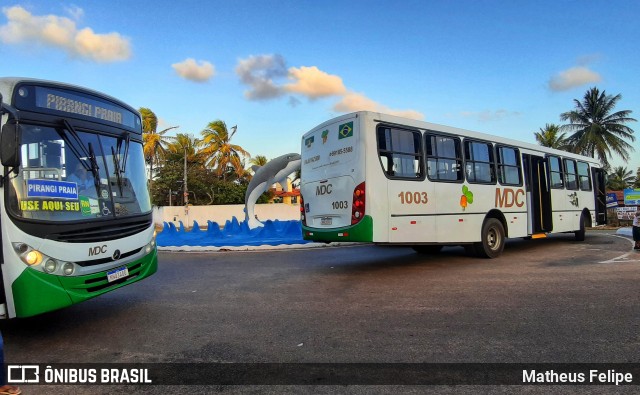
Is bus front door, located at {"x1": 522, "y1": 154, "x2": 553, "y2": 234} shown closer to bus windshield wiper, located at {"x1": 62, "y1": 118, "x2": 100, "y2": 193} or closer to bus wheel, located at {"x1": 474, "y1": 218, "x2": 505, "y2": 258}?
bus wheel, located at {"x1": 474, "y1": 218, "x2": 505, "y2": 258}

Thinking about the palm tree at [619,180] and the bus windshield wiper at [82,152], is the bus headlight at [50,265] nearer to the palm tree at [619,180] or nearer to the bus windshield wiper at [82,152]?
the bus windshield wiper at [82,152]

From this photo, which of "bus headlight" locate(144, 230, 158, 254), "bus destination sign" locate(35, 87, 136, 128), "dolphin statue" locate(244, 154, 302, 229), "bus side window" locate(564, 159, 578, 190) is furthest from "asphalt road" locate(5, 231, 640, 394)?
"dolphin statue" locate(244, 154, 302, 229)

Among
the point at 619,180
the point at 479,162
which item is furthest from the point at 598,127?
the point at 479,162

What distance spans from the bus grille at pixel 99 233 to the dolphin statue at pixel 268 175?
42.8 ft

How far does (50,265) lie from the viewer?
4.32 metres

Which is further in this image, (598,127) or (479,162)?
(598,127)

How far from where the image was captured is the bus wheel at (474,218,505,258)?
9.70 meters

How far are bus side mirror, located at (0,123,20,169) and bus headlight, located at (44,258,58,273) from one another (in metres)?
1.05

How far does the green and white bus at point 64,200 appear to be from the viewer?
4.16m

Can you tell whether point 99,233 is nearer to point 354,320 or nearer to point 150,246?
point 150,246

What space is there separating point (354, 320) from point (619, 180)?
197 feet

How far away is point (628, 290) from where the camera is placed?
6277 millimetres

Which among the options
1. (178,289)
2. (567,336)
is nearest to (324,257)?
(178,289)

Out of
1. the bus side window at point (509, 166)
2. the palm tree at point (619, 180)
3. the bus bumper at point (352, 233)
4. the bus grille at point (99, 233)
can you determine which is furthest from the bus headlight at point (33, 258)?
the palm tree at point (619, 180)
